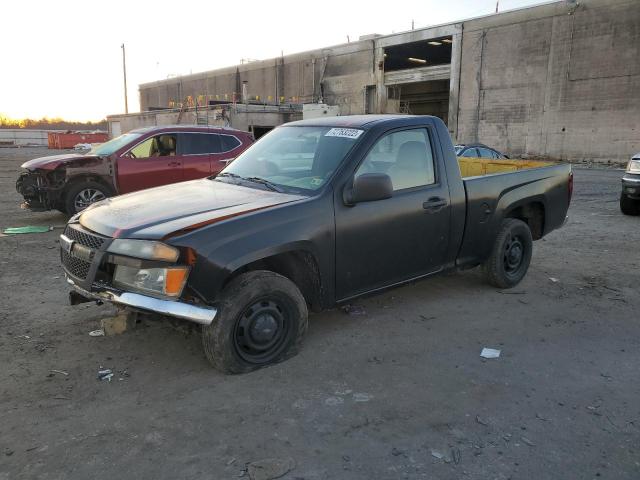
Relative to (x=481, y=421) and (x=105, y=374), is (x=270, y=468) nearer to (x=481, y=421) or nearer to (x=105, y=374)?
(x=481, y=421)

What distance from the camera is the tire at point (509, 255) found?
533cm

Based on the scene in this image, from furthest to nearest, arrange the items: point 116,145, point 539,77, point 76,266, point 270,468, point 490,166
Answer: point 539,77 → point 116,145 → point 490,166 → point 76,266 → point 270,468

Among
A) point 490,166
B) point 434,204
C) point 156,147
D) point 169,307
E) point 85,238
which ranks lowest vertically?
point 169,307

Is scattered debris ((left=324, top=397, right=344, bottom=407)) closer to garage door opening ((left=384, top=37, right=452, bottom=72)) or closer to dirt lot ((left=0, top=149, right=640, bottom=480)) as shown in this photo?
dirt lot ((left=0, top=149, right=640, bottom=480))

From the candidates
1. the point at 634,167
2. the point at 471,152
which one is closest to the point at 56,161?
the point at 471,152

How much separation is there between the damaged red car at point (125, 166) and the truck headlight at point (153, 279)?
624 centimetres

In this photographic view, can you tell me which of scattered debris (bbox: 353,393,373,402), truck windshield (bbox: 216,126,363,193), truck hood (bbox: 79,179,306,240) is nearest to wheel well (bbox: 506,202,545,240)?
Result: truck windshield (bbox: 216,126,363,193)

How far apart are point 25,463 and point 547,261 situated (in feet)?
20.9

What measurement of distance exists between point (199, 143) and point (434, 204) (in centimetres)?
640

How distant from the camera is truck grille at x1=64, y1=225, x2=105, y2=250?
3417mm

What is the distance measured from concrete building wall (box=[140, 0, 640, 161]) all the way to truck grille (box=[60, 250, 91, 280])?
2935 cm

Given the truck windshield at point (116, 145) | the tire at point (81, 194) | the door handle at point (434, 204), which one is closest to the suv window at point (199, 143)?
the truck windshield at point (116, 145)

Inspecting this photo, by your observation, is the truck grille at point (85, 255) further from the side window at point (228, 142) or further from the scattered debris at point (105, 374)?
the side window at point (228, 142)

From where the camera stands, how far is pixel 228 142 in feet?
32.6
